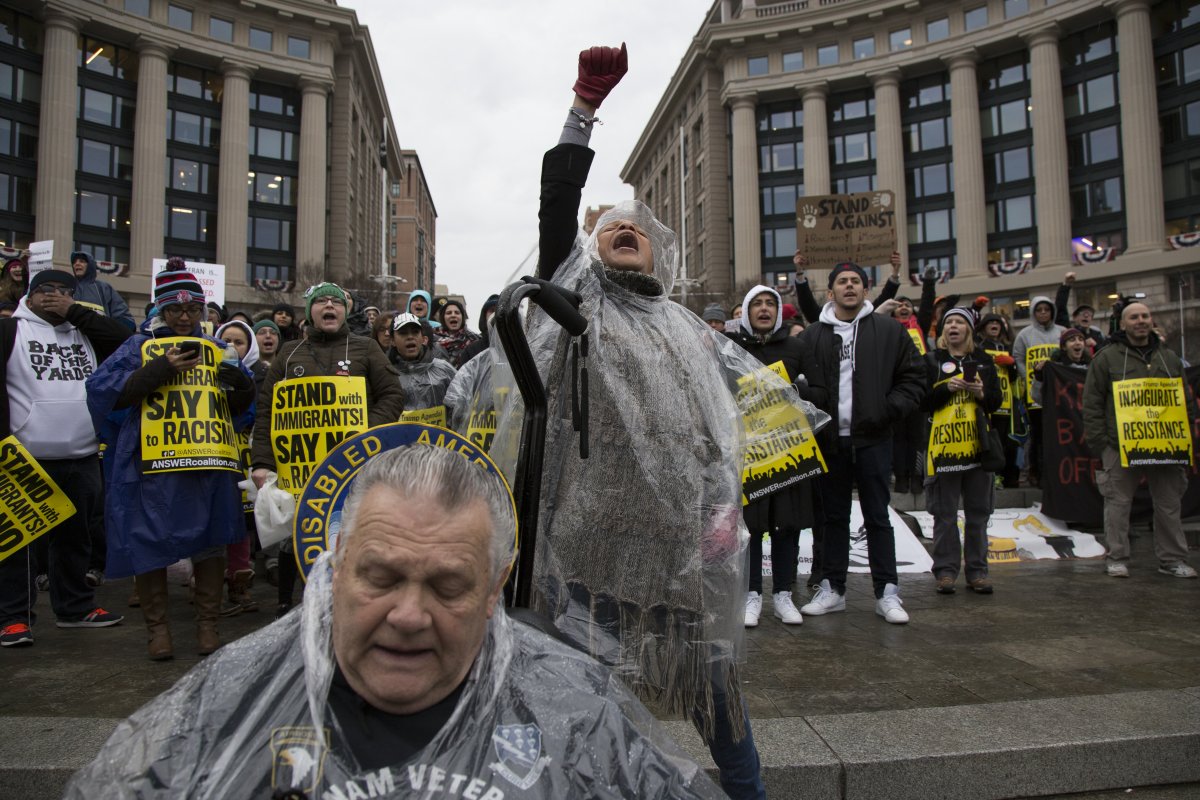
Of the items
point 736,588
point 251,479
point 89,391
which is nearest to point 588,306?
point 736,588

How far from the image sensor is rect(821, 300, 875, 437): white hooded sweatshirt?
5.10 metres

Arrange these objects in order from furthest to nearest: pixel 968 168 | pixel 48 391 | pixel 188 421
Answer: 1. pixel 968 168
2. pixel 48 391
3. pixel 188 421

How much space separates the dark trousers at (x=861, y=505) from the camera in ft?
16.3

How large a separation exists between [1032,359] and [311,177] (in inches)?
1895

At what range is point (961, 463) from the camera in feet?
19.2

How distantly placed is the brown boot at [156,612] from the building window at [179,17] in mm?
53177

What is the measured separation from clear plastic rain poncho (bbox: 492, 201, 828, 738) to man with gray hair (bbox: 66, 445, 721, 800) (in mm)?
707

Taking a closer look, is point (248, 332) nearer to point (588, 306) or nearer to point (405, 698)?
point (588, 306)

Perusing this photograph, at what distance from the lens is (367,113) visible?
62125 millimetres

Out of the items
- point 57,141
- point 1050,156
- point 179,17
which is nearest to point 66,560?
point 57,141

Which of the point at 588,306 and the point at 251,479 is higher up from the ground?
the point at 588,306

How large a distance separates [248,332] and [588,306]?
519 centimetres

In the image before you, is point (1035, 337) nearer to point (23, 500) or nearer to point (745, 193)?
point (23, 500)

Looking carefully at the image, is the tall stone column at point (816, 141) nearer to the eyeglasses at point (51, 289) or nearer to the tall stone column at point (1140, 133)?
the tall stone column at point (1140, 133)
